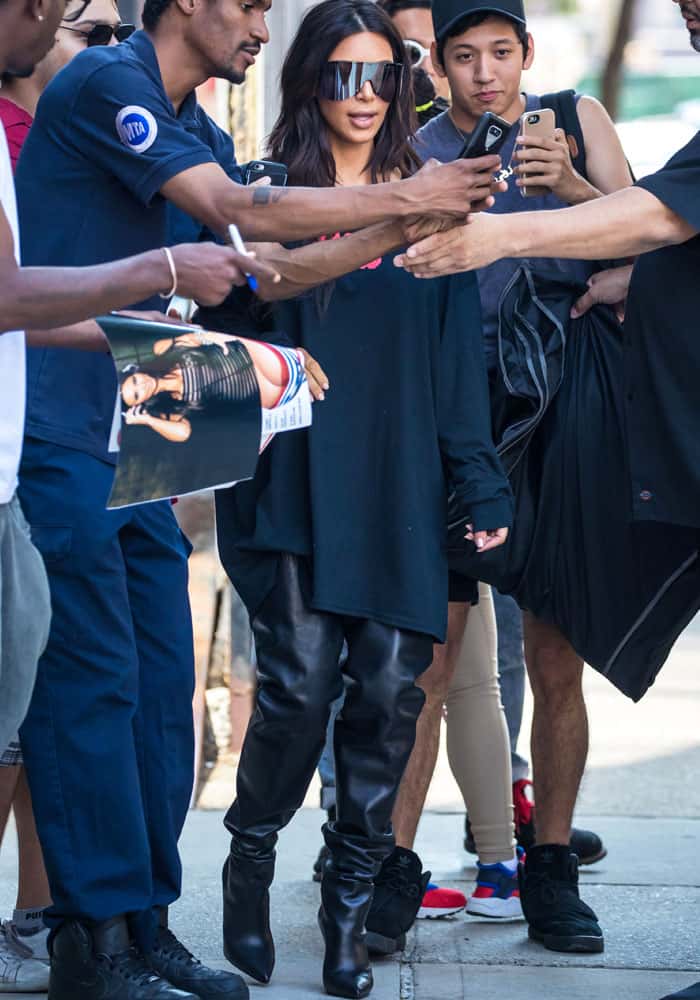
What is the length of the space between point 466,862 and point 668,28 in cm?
4066

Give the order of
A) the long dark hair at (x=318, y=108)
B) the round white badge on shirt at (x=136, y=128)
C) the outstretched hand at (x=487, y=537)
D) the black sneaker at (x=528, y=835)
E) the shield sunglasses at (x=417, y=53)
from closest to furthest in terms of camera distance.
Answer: the round white badge on shirt at (x=136, y=128) < the outstretched hand at (x=487, y=537) < the long dark hair at (x=318, y=108) < the black sneaker at (x=528, y=835) < the shield sunglasses at (x=417, y=53)

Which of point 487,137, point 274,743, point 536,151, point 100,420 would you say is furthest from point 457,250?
point 274,743

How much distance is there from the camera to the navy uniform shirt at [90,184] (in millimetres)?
3303

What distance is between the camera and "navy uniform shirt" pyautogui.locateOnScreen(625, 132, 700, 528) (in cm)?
363

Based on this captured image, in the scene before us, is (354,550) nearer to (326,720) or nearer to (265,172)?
(326,720)

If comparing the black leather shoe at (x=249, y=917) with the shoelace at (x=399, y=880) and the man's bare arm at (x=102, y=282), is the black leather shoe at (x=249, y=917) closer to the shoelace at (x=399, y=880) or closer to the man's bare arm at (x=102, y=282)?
the shoelace at (x=399, y=880)

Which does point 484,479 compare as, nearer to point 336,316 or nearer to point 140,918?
point 336,316

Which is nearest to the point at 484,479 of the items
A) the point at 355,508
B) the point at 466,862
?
the point at 355,508

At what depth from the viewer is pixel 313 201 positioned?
3.34m

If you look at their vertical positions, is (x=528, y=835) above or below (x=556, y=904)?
below

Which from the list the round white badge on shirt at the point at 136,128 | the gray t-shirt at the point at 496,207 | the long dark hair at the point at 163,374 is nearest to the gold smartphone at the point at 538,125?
the gray t-shirt at the point at 496,207

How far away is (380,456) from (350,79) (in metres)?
0.84

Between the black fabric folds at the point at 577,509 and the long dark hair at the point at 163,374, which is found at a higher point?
the long dark hair at the point at 163,374

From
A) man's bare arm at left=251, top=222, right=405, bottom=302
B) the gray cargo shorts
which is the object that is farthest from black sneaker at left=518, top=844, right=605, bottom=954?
the gray cargo shorts
